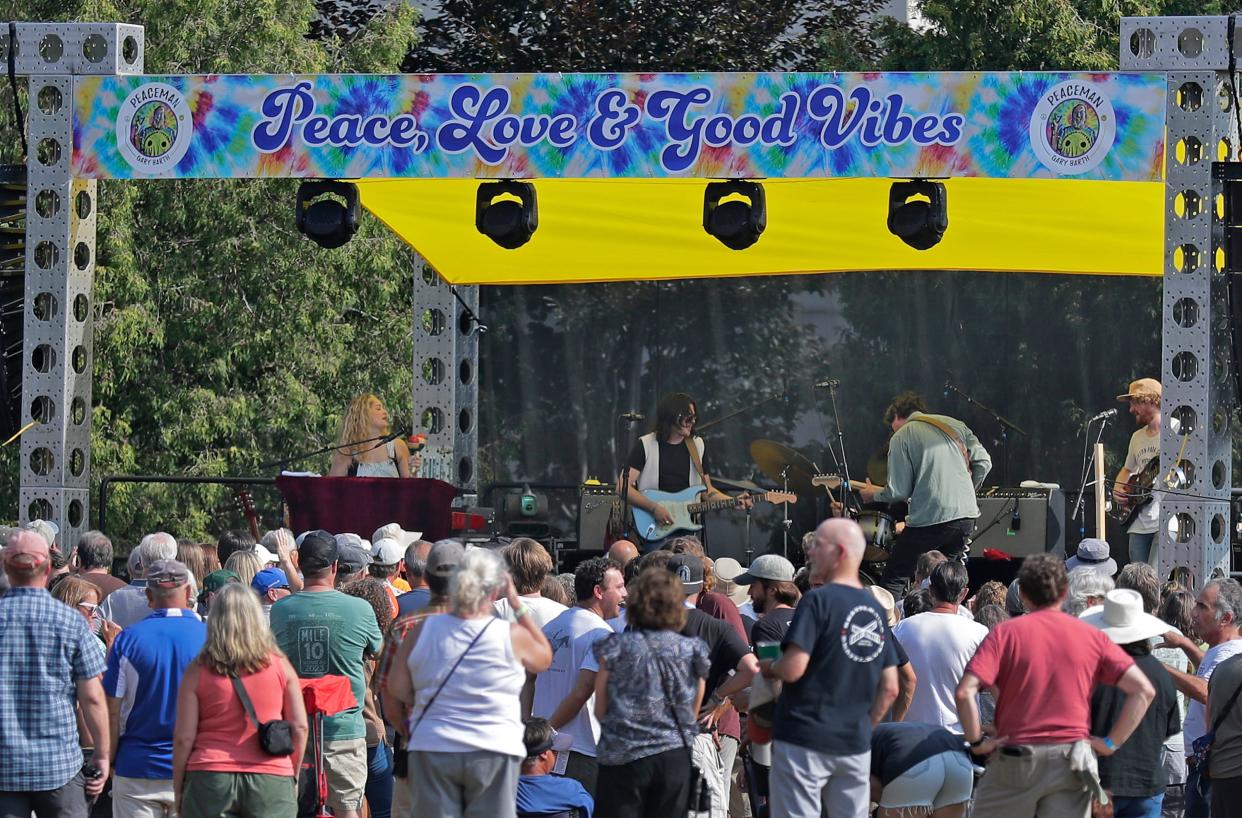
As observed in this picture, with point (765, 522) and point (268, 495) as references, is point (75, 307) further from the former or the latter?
point (268, 495)

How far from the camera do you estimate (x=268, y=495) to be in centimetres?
2034

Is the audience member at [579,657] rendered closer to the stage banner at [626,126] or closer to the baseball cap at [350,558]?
the baseball cap at [350,558]

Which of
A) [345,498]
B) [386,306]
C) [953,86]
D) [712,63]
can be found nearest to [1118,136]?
[953,86]

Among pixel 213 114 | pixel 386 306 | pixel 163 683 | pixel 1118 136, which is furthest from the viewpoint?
pixel 386 306

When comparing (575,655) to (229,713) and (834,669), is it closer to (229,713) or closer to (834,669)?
(834,669)

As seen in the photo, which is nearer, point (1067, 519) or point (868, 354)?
point (1067, 519)

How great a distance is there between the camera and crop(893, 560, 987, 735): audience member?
735 centimetres

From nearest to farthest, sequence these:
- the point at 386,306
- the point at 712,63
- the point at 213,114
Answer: the point at 213,114, the point at 386,306, the point at 712,63

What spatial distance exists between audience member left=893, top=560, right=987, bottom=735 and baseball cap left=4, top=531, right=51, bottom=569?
3.24 m

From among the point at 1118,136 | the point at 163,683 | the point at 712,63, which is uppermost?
the point at 712,63

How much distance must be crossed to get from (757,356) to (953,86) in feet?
18.6

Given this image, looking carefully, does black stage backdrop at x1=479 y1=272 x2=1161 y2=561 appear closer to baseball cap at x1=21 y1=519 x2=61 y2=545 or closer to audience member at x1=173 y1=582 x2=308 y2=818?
baseball cap at x1=21 y1=519 x2=61 y2=545

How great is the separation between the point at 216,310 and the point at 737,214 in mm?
8431

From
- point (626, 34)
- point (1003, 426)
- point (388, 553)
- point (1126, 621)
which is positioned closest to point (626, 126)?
point (388, 553)
